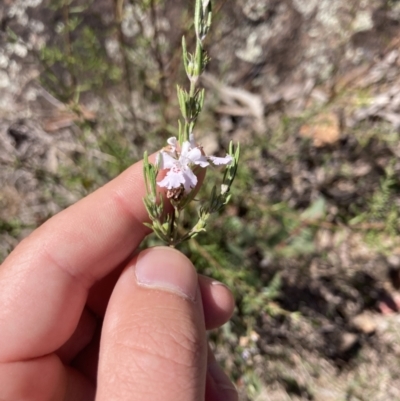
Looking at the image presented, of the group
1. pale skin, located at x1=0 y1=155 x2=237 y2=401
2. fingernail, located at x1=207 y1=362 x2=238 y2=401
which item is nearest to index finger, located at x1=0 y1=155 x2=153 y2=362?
pale skin, located at x1=0 y1=155 x2=237 y2=401

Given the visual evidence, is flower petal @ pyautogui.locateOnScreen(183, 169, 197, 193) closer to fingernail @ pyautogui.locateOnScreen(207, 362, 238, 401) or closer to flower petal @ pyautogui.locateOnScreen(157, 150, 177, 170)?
flower petal @ pyautogui.locateOnScreen(157, 150, 177, 170)

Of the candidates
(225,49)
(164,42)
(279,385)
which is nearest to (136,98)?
(164,42)

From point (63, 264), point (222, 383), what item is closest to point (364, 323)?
point (222, 383)

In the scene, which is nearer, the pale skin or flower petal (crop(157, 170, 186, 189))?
flower petal (crop(157, 170, 186, 189))

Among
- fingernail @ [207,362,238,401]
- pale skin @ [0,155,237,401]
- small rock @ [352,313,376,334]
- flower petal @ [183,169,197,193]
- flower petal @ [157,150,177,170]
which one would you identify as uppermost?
flower petal @ [157,150,177,170]

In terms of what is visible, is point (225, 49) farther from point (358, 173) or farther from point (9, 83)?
point (9, 83)

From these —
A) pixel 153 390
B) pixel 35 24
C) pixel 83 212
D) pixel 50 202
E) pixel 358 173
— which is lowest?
pixel 358 173

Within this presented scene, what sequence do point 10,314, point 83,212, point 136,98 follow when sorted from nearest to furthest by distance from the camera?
point 10,314, point 83,212, point 136,98

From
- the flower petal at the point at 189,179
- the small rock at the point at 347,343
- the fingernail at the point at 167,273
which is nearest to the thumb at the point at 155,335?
the fingernail at the point at 167,273

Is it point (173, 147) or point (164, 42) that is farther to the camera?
point (164, 42)
